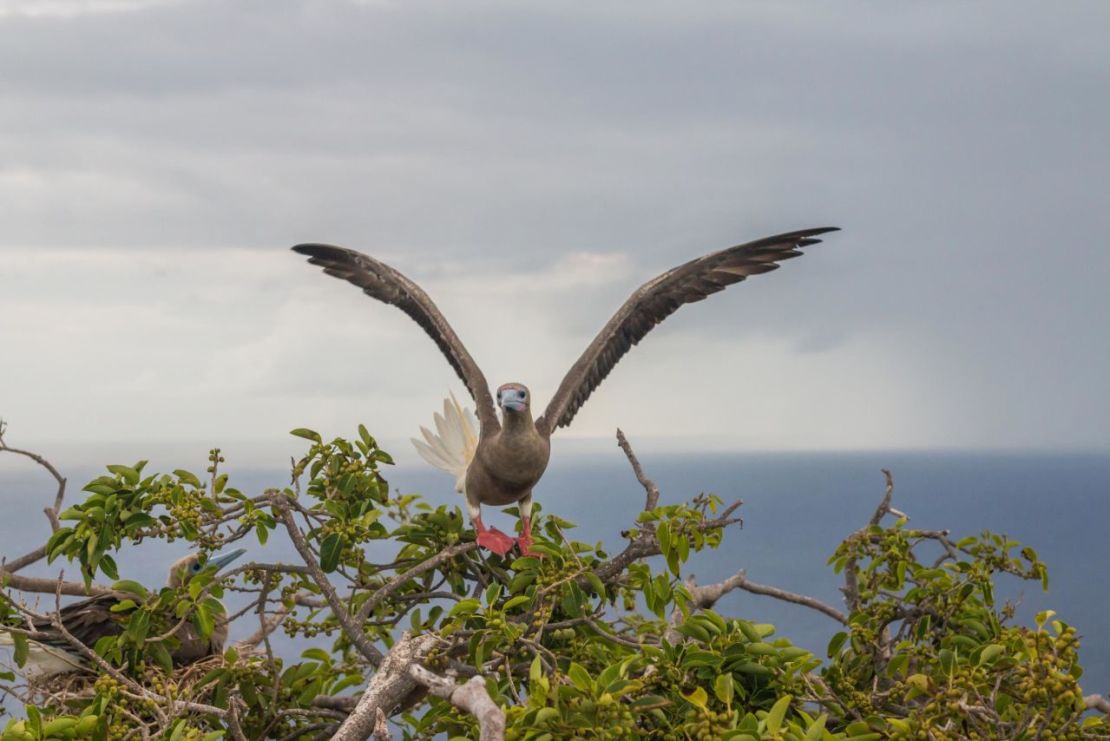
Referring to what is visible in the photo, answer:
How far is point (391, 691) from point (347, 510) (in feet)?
4.37

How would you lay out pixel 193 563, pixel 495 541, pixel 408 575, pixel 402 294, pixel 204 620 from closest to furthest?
pixel 204 620 < pixel 408 575 < pixel 495 541 < pixel 402 294 < pixel 193 563

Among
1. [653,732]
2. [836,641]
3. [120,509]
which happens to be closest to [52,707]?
[120,509]

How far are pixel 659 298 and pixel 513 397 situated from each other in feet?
4.92

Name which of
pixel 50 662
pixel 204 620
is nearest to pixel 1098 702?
pixel 204 620

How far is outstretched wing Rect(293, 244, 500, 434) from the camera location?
729 cm

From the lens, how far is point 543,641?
18.0 feet

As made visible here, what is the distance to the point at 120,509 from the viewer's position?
5133 millimetres

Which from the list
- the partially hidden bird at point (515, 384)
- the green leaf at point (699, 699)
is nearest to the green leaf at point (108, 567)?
the partially hidden bird at point (515, 384)

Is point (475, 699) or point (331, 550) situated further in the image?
point (331, 550)

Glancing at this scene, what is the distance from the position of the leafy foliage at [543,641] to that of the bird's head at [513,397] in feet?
2.55

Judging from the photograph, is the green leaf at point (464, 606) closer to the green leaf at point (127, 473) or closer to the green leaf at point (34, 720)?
the green leaf at point (34, 720)

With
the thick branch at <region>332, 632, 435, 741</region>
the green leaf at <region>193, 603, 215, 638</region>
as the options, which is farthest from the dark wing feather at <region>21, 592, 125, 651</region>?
the thick branch at <region>332, 632, 435, 741</region>

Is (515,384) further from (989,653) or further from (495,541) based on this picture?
(989,653)

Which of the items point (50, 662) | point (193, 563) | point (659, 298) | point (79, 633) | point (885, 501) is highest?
point (659, 298)
